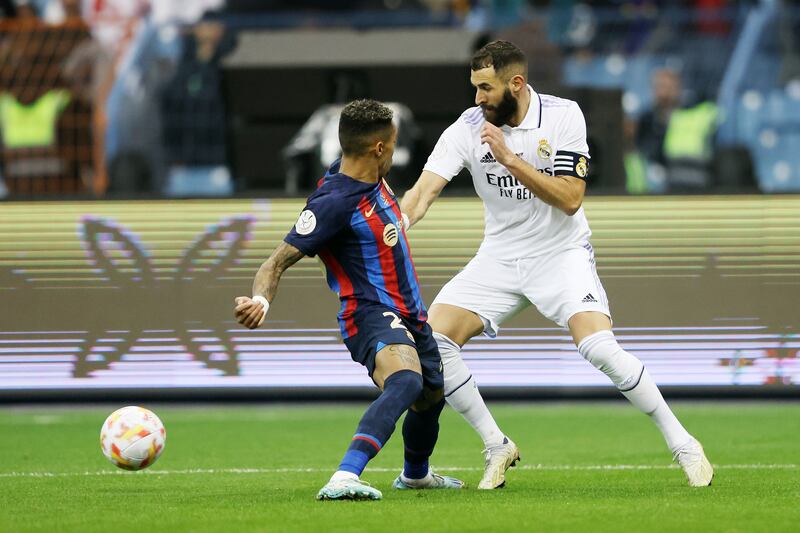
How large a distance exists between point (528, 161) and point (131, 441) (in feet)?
7.89

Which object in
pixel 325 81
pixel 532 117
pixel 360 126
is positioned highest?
pixel 360 126

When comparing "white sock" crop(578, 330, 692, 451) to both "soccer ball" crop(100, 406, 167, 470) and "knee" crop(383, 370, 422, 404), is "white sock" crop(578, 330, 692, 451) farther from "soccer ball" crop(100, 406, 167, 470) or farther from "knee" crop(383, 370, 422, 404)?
"soccer ball" crop(100, 406, 167, 470)

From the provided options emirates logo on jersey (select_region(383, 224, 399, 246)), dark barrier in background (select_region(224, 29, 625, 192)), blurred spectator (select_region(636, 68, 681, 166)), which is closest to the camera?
emirates logo on jersey (select_region(383, 224, 399, 246))

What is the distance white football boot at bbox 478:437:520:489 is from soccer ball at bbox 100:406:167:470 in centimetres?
160

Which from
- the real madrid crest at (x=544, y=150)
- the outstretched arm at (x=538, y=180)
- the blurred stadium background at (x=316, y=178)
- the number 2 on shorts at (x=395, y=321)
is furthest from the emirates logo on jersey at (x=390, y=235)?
the blurred stadium background at (x=316, y=178)

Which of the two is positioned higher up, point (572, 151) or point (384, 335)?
point (572, 151)

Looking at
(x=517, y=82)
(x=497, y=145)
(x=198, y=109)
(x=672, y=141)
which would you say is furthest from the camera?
(x=672, y=141)

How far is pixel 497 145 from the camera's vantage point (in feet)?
22.2

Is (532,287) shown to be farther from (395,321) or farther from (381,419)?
(381,419)

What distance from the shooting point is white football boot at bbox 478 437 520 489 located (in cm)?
700

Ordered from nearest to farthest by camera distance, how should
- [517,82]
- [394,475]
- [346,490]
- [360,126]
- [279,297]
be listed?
[346,490] < [360,126] < [517,82] < [394,475] < [279,297]

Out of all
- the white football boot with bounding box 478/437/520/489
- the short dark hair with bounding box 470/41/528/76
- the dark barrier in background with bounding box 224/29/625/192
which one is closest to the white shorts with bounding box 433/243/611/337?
the white football boot with bounding box 478/437/520/489

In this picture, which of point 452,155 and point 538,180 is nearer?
point 538,180

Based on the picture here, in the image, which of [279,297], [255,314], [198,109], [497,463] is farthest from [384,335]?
[198,109]
